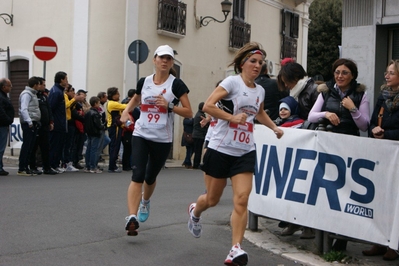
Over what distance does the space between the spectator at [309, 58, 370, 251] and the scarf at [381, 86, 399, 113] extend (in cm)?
20

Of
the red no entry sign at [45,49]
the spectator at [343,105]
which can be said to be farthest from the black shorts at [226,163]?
the red no entry sign at [45,49]

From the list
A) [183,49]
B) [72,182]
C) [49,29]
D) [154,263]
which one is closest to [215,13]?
[183,49]

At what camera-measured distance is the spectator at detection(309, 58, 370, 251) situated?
7.07m

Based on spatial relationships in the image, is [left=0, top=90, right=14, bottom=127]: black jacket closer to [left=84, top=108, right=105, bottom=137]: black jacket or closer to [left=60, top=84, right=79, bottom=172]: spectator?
[left=60, top=84, right=79, bottom=172]: spectator

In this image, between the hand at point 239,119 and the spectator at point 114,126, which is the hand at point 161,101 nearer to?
the hand at point 239,119

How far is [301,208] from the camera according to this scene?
23.5 feet

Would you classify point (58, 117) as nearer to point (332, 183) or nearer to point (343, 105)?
point (343, 105)

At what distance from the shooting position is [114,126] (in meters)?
16.7

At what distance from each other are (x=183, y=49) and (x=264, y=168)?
1654 centimetres

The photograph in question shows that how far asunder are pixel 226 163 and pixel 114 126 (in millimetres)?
10460

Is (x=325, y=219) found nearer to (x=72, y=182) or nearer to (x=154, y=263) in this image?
(x=154, y=263)

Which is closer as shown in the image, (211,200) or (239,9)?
(211,200)

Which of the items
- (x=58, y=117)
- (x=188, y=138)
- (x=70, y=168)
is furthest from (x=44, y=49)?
(x=188, y=138)

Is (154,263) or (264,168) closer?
(154,263)
